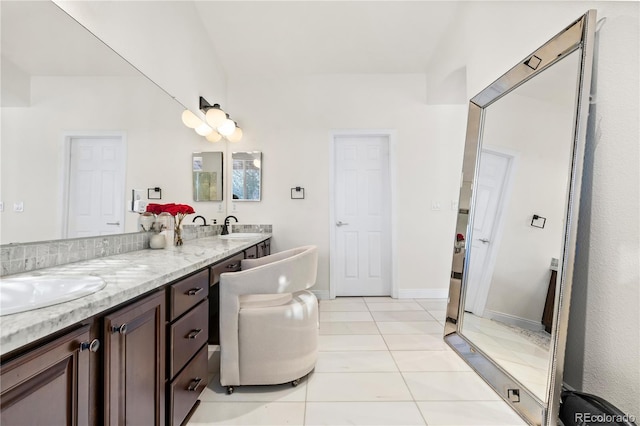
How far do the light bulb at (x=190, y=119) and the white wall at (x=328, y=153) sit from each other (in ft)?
2.63

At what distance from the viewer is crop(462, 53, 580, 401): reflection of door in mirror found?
4.16ft

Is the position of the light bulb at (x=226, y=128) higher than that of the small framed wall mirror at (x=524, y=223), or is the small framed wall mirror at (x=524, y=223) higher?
the light bulb at (x=226, y=128)

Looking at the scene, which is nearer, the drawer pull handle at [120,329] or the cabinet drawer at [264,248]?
the drawer pull handle at [120,329]

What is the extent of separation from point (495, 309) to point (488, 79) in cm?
152

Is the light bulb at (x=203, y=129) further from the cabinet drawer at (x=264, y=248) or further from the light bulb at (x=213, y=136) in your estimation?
the cabinet drawer at (x=264, y=248)

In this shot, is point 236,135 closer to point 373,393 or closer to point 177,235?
point 177,235

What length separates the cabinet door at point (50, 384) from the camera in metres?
0.52

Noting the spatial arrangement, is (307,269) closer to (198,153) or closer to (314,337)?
(314,337)

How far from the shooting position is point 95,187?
141 centimetres

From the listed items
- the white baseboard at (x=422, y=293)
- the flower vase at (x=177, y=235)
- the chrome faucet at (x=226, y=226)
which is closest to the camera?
the flower vase at (x=177, y=235)

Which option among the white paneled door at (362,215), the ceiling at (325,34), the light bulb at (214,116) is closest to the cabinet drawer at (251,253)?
the white paneled door at (362,215)

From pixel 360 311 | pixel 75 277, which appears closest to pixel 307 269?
pixel 75 277

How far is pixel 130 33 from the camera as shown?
174 cm

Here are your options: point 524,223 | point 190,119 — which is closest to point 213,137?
point 190,119
